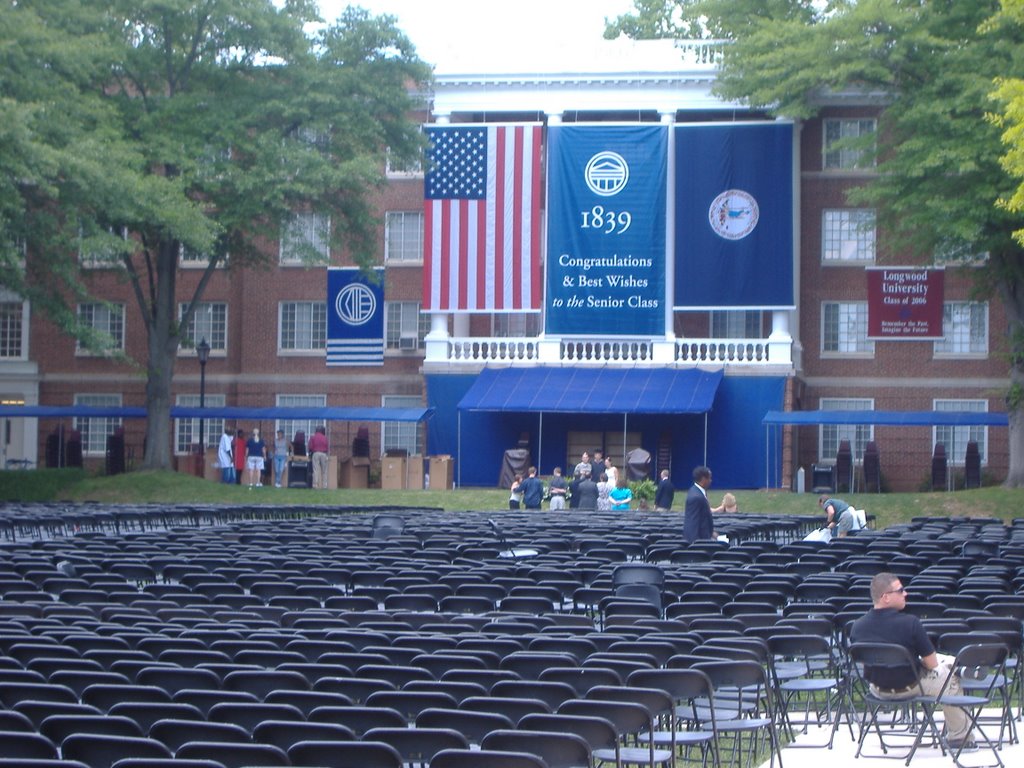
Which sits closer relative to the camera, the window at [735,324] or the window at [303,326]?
the window at [735,324]

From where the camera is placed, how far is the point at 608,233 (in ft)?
148

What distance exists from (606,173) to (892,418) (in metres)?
11.1

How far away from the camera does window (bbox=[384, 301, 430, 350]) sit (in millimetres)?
50969

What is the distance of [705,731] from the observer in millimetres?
9312

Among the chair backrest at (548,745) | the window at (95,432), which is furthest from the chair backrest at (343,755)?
the window at (95,432)

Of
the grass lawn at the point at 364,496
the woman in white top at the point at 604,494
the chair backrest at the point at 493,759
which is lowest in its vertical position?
the grass lawn at the point at 364,496

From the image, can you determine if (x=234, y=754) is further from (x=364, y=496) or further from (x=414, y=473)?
(x=414, y=473)

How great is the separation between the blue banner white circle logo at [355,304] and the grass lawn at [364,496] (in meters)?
6.21

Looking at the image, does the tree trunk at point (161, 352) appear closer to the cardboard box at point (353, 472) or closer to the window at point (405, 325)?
the cardboard box at point (353, 472)

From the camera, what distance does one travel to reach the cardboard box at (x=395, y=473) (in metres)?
44.2

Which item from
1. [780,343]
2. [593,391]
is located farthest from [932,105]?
[593,391]

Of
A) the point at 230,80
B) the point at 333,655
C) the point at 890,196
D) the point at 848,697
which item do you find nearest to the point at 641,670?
the point at 333,655

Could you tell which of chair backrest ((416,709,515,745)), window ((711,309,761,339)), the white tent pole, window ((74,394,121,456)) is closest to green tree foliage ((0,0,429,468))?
the white tent pole

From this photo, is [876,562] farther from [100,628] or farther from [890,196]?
[890,196]
